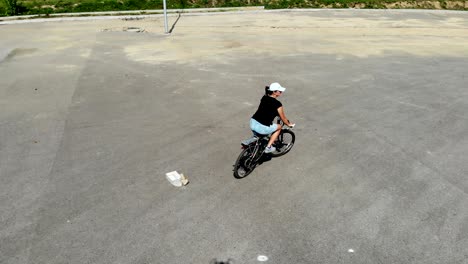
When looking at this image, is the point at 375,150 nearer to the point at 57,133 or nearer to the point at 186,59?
the point at 57,133

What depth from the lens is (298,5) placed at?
106 ft

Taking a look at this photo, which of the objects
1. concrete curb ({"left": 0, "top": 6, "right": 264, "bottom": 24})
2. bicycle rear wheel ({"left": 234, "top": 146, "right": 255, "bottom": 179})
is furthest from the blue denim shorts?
concrete curb ({"left": 0, "top": 6, "right": 264, "bottom": 24})

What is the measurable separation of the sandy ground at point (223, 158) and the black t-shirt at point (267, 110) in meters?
1.13

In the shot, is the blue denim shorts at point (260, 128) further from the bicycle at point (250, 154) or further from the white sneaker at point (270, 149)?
the white sneaker at point (270, 149)

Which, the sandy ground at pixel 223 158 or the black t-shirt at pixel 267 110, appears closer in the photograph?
the sandy ground at pixel 223 158

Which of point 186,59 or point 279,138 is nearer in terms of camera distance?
point 279,138

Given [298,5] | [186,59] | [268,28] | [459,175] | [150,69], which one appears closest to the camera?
[459,175]

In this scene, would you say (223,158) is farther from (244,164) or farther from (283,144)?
(283,144)

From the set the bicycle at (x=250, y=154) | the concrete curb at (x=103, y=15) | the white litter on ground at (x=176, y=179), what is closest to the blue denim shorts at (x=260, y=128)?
the bicycle at (x=250, y=154)

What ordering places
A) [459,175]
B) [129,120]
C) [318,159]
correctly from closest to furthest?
1. [459,175]
2. [318,159]
3. [129,120]

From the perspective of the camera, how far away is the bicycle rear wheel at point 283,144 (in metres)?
8.73

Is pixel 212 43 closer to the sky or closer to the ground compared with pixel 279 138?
closer to the sky

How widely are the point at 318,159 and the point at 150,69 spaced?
29.3ft

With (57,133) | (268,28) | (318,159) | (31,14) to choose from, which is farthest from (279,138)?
(31,14)
